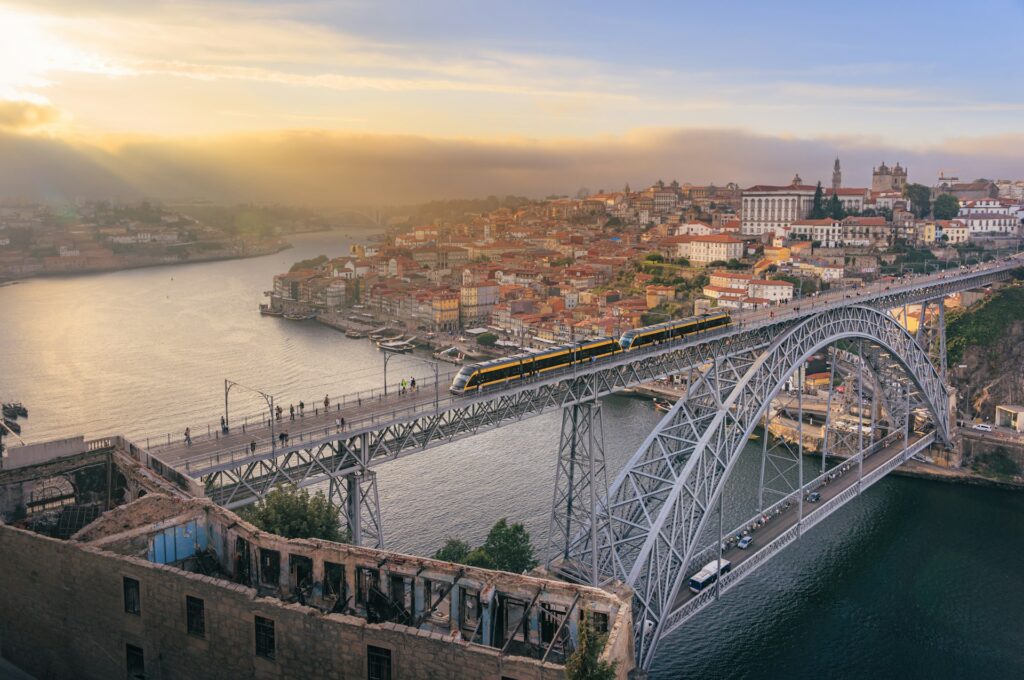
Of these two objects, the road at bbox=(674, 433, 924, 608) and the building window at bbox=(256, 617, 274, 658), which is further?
the road at bbox=(674, 433, 924, 608)

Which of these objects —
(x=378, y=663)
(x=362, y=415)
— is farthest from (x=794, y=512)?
(x=378, y=663)

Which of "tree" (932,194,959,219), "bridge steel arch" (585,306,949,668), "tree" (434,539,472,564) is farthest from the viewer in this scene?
"tree" (932,194,959,219)

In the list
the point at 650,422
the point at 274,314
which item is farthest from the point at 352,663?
the point at 274,314

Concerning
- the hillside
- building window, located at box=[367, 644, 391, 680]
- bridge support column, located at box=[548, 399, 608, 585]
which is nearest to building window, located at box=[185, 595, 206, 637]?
building window, located at box=[367, 644, 391, 680]

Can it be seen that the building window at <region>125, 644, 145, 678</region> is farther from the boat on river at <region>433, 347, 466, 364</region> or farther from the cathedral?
the cathedral

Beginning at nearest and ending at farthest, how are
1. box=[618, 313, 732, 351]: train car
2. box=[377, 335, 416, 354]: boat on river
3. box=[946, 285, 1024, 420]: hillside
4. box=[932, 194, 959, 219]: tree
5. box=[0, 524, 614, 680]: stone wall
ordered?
box=[0, 524, 614, 680]: stone wall < box=[618, 313, 732, 351]: train car < box=[946, 285, 1024, 420]: hillside < box=[377, 335, 416, 354]: boat on river < box=[932, 194, 959, 219]: tree

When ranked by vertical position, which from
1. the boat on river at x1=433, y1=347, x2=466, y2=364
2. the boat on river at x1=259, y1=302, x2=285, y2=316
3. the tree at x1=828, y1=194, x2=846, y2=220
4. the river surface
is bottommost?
the river surface

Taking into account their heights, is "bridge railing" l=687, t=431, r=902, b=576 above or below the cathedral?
below
